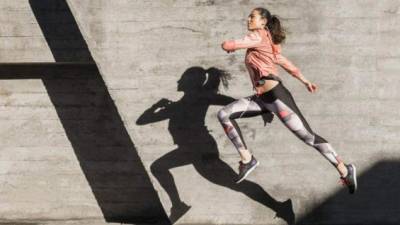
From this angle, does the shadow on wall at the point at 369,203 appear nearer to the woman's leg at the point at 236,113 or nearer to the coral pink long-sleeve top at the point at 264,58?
the woman's leg at the point at 236,113

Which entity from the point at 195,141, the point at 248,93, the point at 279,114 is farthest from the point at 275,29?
the point at 195,141

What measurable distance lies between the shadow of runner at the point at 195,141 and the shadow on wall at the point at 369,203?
1.77ft

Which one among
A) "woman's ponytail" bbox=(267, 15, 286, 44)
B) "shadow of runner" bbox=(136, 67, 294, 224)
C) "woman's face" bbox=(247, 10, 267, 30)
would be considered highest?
"woman's face" bbox=(247, 10, 267, 30)

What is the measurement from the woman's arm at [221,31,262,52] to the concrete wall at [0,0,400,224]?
1.18m

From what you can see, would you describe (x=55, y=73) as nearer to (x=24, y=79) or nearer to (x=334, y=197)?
(x=24, y=79)

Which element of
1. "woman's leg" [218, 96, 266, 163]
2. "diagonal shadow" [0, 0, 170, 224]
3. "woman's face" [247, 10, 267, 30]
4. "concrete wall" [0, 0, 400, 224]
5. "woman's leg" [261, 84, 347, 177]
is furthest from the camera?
"diagonal shadow" [0, 0, 170, 224]

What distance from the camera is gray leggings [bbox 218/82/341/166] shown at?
6.44m

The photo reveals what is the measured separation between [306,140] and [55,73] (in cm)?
512

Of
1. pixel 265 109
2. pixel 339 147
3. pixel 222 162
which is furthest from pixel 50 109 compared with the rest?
pixel 339 147

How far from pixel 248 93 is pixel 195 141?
1118 mm

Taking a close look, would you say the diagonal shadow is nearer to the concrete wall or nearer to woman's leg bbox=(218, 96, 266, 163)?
the concrete wall

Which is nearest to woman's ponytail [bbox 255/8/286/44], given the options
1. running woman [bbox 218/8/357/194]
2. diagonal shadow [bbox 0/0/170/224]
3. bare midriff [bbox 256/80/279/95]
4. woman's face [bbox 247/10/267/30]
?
running woman [bbox 218/8/357/194]

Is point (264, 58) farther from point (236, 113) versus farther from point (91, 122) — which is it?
point (91, 122)

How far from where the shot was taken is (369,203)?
7984 mm
